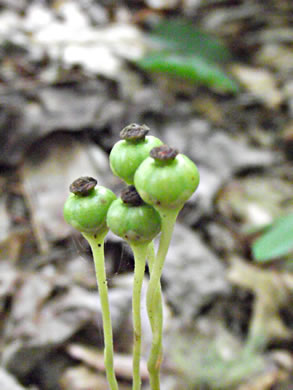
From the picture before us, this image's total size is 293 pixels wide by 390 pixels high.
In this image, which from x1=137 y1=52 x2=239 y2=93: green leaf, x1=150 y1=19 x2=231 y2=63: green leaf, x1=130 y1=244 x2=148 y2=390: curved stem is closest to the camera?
x1=130 y1=244 x2=148 y2=390: curved stem

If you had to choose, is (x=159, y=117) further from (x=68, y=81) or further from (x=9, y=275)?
(x=9, y=275)

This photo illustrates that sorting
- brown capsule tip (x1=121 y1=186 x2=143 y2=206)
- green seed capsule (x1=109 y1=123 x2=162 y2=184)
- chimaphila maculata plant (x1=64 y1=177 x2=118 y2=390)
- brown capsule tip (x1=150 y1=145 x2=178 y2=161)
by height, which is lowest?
chimaphila maculata plant (x1=64 y1=177 x2=118 y2=390)

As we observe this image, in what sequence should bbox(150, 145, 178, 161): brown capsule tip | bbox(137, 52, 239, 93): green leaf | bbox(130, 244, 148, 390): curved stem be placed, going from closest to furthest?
bbox(150, 145, 178, 161): brown capsule tip < bbox(130, 244, 148, 390): curved stem < bbox(137, 52, 239, 93): green leaf

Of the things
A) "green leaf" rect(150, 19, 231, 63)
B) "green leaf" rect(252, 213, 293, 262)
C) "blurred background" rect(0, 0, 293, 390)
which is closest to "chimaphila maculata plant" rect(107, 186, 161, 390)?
"blurred background" rect(0, 0, 293, 390)

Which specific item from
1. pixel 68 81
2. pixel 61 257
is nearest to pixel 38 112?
pixel 68 81

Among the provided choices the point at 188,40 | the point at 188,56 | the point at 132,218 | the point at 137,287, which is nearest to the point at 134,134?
the point at 132,218

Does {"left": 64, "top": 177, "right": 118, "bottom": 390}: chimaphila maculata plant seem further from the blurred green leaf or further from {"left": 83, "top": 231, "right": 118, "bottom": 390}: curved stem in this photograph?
the blurred green leaf
